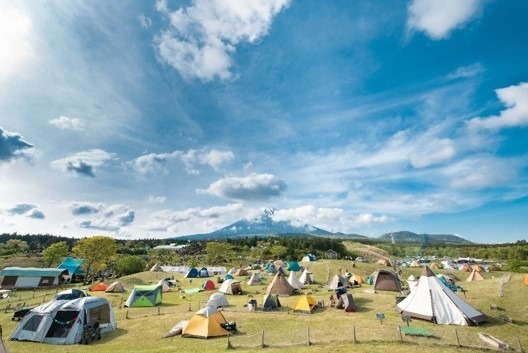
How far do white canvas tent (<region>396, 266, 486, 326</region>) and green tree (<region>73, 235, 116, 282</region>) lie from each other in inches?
2277

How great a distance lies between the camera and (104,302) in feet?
75.4

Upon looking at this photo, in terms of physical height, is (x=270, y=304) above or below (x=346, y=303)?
below

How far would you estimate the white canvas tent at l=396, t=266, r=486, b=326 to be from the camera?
816 inches

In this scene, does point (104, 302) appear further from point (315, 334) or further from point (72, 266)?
point (72, 266)

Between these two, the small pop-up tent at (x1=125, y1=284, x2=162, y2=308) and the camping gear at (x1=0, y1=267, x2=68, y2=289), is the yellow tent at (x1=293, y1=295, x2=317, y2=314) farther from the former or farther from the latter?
the camping gear at (x1=0, y1=267, x2=68, y2=289)

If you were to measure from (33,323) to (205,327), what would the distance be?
11.8 metres

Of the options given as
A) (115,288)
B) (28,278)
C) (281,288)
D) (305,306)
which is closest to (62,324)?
(305,306)

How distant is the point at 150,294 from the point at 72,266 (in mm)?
46665

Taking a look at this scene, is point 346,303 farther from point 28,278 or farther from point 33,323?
point 28,278

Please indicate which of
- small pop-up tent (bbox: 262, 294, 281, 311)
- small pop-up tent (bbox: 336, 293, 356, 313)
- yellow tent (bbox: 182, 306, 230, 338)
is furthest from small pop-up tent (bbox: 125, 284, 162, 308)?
small pop-up tent (bbox: 336, 293, 356, 313)

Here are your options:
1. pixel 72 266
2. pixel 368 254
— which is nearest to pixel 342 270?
pixel 72 266

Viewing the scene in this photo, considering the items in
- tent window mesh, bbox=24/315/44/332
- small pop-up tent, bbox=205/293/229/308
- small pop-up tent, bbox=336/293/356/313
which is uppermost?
small pop-up tent, bbox=336/293/356/313

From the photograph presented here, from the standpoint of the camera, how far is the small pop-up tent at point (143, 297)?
32.9m

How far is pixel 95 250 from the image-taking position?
2403 inches
